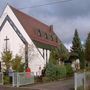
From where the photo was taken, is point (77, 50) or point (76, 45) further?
point (76, 45)

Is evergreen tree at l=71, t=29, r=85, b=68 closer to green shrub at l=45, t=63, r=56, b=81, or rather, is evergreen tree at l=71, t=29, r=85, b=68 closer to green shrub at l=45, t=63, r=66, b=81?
green shrub at l=45, t=63, r=66, b=81

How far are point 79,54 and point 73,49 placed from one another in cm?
283

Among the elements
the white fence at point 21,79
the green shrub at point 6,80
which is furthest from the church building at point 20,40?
the white fence at point 21,79

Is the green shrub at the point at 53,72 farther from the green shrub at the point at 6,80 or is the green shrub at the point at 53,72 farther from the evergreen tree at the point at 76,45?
the evergreen tree at the point at 76,45

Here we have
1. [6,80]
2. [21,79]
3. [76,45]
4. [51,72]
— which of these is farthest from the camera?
[76,45]

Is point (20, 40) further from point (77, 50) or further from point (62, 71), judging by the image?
point (77, 50)

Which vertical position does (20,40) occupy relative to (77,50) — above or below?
below

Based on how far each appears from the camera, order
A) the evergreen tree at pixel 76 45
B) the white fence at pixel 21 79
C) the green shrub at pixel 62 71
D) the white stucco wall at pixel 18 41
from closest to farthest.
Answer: the white fence at pixel 21 79, the green shrub at pixel 62 71, the white stucco wall at pixel 18 41, the evergreen tree at pixel 76 45

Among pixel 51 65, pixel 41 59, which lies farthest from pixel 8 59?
pixel 41 59

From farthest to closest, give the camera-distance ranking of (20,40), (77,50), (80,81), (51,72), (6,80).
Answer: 1. (77,50)
2. (20,40)
3. (51,72)
4. (6,80)
5. (80,81)

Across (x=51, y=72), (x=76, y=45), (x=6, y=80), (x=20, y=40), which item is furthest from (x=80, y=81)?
(x=76, y=45)

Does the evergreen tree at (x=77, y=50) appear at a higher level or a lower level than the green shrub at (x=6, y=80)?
higher

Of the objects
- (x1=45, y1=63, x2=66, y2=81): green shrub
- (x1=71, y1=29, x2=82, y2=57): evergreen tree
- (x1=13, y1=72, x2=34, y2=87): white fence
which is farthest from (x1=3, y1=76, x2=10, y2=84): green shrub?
(x1=71, y1=29, x2=82, y2=57): evergreen tree

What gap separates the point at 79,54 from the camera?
63219 mm
